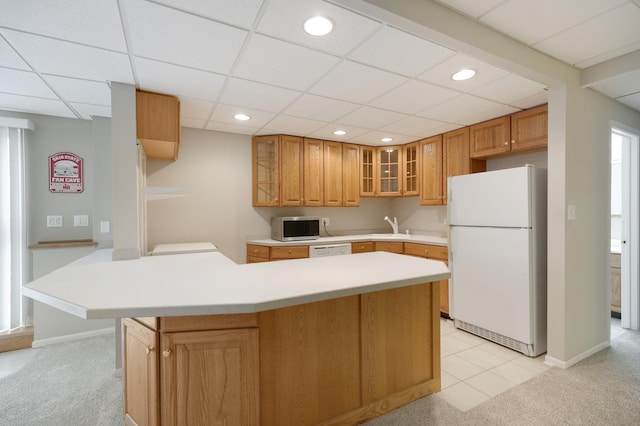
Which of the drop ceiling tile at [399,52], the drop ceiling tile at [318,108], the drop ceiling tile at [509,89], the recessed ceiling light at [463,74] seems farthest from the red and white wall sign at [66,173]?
the drop ceiling tile at [509,89]

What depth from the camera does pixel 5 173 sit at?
2.94 metres

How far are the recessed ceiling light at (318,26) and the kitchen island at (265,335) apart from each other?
138 cm

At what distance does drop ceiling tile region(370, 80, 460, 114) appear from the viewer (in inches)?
99.7

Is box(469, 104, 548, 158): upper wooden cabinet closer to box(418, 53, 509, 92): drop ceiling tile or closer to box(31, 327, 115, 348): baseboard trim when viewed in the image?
box(418, 53, 509, 92): drop ceiling tile

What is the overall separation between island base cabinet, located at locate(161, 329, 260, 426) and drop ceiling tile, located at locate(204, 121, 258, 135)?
2.78 m

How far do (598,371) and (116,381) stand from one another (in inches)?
144

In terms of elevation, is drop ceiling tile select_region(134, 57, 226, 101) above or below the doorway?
above

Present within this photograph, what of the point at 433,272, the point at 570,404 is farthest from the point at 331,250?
the point at 570,404

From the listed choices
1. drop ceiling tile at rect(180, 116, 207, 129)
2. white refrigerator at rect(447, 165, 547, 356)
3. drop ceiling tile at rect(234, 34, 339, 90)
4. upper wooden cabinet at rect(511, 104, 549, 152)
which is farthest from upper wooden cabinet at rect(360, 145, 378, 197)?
drop ceiling tile at rect(234, 34, 339, 90)

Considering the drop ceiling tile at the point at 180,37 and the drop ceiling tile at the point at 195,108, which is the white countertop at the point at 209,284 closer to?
the drop ceiling tile at the point at 180,37

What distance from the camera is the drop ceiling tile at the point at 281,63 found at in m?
1.91

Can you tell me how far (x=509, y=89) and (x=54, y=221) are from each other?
179 inches

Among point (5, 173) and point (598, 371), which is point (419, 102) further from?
point (5, 173)

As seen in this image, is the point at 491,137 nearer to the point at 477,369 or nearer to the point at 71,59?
the point at 477,369
